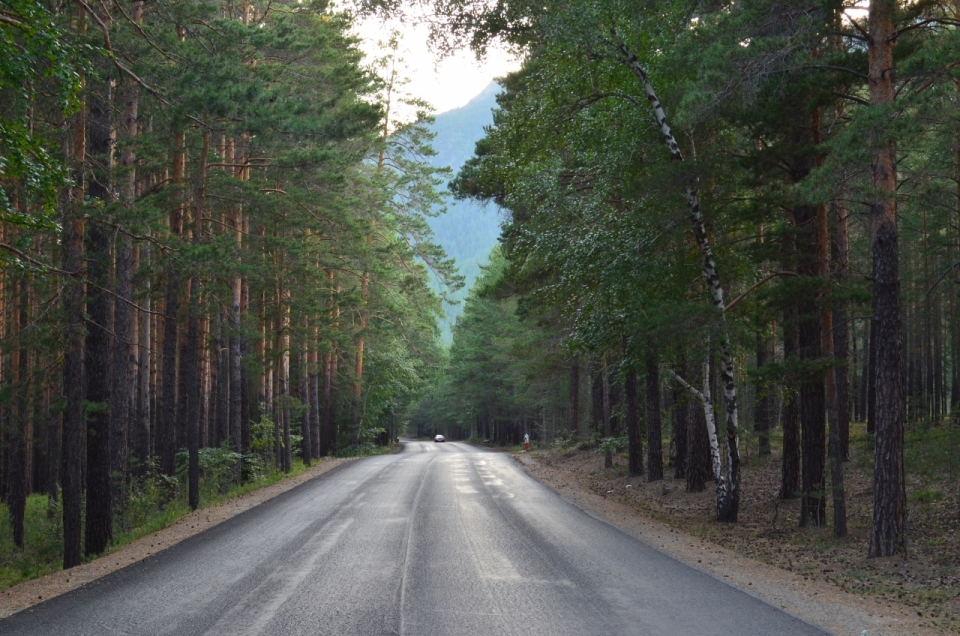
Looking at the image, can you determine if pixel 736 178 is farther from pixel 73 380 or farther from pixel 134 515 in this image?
pixel 134 515

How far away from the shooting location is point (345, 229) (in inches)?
1027

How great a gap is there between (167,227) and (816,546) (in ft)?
45.2

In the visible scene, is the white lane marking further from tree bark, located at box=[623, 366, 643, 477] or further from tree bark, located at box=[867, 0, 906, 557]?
tree bark, located at box=[623, 366, 643, 477]

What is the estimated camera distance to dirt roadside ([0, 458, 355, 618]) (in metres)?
8.71

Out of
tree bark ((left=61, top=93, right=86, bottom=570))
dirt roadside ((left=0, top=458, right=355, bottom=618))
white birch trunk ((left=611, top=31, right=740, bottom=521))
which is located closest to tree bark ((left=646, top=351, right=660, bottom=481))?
white birch trunk ((left=611, top=31, right=740, bottom=521))

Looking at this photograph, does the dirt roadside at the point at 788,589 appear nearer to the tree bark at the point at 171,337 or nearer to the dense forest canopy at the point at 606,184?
the dense forest canopy at the point at 606,184

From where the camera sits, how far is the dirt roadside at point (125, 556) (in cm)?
871

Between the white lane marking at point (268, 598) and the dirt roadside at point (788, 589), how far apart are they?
512cm

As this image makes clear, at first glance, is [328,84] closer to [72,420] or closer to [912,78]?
[72,420]

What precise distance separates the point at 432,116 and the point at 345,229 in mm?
11852

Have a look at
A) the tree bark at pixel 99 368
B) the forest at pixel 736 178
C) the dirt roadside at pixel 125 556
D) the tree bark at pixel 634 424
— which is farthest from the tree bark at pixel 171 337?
the tree bark at pixel 634 424

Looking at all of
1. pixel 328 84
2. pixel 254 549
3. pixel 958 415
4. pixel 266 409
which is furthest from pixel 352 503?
pixel 958 415

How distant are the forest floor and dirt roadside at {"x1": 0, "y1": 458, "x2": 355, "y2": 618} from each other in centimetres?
798

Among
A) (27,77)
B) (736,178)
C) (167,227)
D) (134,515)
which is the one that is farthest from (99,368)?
(736,178)
